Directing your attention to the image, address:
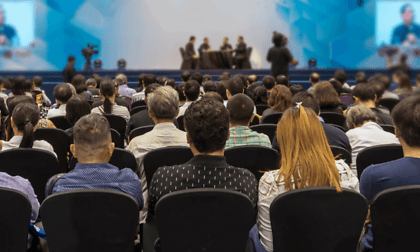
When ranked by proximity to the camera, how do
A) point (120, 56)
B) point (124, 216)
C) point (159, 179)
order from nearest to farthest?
point (124, 216) → point (159, 179) → point (120, 56)

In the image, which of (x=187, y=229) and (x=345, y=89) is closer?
(x=187, y=229)

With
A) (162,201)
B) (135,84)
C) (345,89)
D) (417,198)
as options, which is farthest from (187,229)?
(135,84)

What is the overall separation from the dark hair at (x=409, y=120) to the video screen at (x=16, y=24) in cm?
1461

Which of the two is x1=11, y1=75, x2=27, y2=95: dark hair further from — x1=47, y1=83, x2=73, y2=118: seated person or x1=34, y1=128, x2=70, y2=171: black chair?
x1=34, y1=128, x2=70, y2=171: black chair

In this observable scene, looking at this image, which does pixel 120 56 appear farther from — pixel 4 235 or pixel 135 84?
pixel 4 235

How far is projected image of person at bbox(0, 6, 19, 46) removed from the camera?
13.5m

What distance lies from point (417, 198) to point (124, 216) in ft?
3.52

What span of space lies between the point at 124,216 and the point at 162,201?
0.71ft

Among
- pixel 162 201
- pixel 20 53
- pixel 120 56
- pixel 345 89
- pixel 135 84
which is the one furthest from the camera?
pixel 120 56

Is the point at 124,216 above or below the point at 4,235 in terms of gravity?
above

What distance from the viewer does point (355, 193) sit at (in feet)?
4.57

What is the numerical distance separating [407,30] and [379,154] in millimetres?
12391

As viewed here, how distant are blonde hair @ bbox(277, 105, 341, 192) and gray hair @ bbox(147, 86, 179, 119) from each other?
3.84 feet

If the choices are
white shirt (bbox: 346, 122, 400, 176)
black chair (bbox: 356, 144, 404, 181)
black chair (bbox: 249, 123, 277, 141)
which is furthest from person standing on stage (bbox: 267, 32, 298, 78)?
black chair (bbox: 356, 144, 404, 181)
